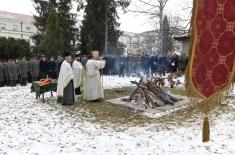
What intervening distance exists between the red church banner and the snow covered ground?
88.2 inches

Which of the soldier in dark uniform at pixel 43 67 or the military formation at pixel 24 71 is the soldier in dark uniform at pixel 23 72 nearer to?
the military formation at pixel 24 71

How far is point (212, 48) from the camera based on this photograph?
438cm

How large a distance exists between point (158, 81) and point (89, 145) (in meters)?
5.98

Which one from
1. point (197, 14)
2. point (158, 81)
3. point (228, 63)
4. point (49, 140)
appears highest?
point (197, 14)

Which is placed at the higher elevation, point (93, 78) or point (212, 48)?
point (212, 48)

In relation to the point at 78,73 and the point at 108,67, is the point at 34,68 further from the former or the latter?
the point at 78,73

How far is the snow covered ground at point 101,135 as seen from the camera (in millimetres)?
6656

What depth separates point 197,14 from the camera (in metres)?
4.45

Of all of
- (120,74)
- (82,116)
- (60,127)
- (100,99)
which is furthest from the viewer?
(120,74)

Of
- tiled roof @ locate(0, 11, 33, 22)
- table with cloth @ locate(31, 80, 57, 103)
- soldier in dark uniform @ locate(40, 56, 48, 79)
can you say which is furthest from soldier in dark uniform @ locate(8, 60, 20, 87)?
tiled roof @ locate(0, 11, 33, 22)

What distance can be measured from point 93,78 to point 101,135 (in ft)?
13.5

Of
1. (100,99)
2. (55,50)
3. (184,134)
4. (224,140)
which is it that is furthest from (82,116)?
(55,50)

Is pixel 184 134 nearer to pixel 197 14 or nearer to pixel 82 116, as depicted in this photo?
pixel 82 116

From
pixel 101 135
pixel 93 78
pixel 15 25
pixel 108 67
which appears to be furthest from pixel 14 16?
pixel 101 135
